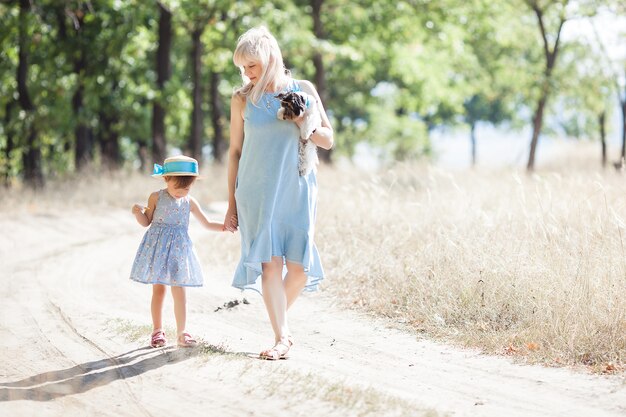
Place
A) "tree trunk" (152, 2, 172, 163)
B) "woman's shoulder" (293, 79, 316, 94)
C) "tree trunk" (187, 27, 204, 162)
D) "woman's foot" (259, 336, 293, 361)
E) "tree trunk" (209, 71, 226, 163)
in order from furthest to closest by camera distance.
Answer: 1. "tree trunk" (209, 71, 226, 163)
2. "tree trunk" (187, 27, 204, 162)
3. "tree trunk" (152, 2, 172, 163)
4. "woman's shoulder" (293, 79, 316, 94)
5. "woman's foot" (259, 336, 293, 361)

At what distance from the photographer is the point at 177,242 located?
587 centimetres

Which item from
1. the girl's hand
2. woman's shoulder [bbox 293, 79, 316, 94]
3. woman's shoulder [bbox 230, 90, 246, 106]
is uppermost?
woman's shoulder [bbox 293, 79, 316, 94]

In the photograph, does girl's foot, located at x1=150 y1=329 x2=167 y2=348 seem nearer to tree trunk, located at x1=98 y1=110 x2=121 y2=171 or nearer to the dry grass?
the dry grass

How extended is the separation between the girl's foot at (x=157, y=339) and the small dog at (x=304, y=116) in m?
1.53

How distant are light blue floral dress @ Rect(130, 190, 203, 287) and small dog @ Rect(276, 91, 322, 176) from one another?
3.15ft

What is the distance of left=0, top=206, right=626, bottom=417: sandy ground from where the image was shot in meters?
4.54

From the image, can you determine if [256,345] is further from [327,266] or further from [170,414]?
[327,266]

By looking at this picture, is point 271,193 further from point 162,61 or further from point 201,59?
point 201,59

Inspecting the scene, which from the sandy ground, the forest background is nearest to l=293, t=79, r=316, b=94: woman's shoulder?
the sandy ground

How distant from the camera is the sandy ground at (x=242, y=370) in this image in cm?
454

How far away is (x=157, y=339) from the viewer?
5867 mm

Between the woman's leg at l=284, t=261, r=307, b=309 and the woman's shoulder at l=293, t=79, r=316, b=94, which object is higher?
the woman's shoulder at l=293, t=79, r=316, b=94

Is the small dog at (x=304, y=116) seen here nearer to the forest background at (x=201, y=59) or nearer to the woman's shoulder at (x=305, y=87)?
the woman's shoulder at (x=305, y=87)

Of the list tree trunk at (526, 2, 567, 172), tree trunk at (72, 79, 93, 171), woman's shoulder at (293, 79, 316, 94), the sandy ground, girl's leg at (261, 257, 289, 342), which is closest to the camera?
the sandy ground
